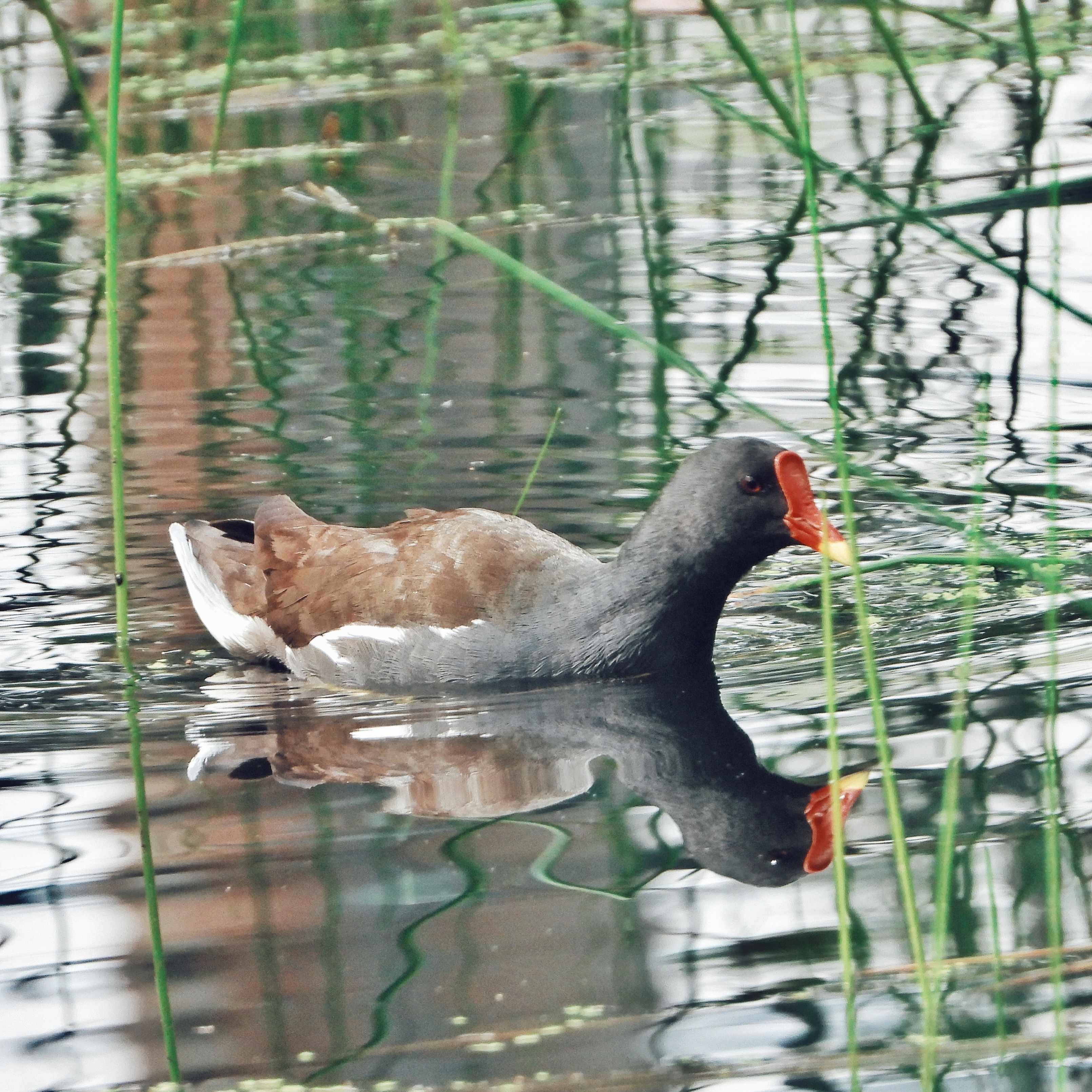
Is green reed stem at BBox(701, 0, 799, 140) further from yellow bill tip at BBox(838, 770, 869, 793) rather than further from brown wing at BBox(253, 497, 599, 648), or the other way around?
brown wing at BBox(253, 497, 599, 648)

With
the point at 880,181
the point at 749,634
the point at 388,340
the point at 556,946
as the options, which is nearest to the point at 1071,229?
the point at 880,181

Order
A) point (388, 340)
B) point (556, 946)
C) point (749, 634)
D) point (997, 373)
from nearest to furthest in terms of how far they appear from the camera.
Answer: point (556, 946) → point (749, 634) → point (997, 373) → point (388, 340)

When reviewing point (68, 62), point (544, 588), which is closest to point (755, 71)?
point (544, 588)

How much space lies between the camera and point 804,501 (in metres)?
4.36

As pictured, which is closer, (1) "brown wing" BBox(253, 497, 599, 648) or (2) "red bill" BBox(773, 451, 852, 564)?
(2) "red bill" BBox(773, 451, 852, 564)

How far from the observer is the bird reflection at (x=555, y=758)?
11.2 ft

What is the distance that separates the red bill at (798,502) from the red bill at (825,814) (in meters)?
0.87

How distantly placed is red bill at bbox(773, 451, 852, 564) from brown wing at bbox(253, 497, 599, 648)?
500mm

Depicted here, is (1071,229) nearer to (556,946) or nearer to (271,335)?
(271,335)

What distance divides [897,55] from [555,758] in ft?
7.99

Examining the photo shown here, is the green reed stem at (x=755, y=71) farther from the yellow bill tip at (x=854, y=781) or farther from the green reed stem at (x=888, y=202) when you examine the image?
the yellow bill tip at (x=854, y=781)

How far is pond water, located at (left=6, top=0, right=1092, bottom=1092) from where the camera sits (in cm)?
280

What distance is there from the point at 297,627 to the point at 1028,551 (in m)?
1.86

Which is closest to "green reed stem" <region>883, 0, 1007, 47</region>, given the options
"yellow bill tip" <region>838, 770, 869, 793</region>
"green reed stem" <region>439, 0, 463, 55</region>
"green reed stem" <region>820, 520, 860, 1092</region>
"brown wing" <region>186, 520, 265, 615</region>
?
"green reed stem" <region>439, 0, 463, 55</region>
